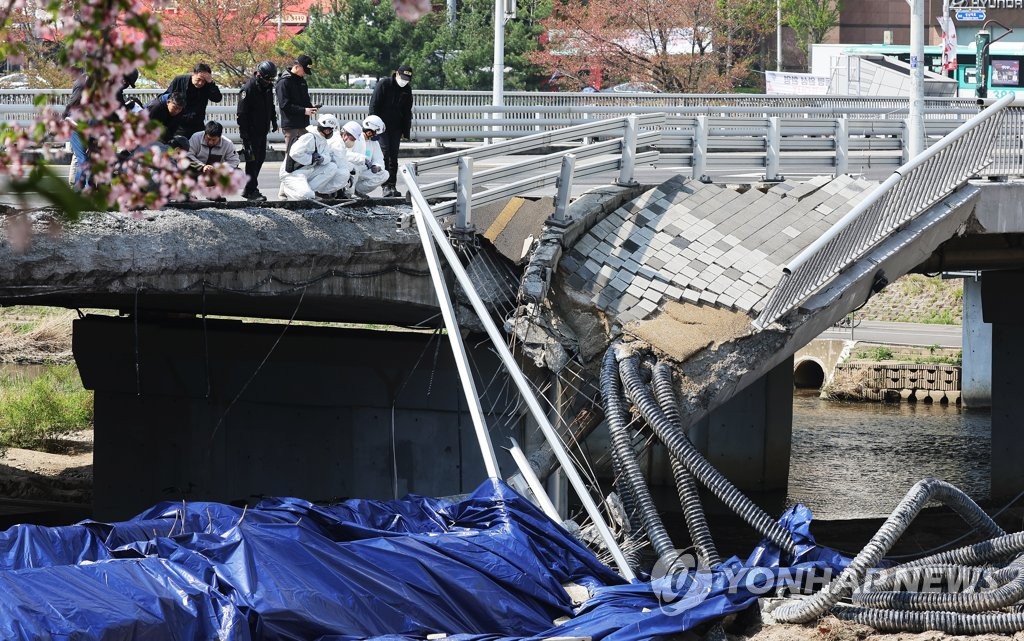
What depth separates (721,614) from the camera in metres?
9.66

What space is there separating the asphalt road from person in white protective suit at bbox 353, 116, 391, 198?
23.3 m

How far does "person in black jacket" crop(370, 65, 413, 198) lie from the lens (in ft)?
46.8

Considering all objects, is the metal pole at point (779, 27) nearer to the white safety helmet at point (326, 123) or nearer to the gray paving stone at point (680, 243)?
the gray paving stone at point (680, 243)

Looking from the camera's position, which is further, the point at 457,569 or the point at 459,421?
the point at 459,421

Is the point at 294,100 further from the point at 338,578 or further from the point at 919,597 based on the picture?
the point at 919,597

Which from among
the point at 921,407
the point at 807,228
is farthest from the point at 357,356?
the point at 921,407

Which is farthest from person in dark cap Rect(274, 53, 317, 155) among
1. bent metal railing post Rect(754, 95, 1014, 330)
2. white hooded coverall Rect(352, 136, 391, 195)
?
bent metal railing post Rect(754, 95, 1014, 330)

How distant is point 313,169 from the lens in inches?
498

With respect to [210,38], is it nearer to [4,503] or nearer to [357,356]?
[4,503]

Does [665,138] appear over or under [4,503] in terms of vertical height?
over

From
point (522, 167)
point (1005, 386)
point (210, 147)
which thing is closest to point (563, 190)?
point (522, 167)

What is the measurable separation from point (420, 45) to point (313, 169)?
30.8 m

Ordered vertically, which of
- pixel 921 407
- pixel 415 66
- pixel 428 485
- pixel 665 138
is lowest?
pixel 921 407

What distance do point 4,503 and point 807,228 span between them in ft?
46.0
